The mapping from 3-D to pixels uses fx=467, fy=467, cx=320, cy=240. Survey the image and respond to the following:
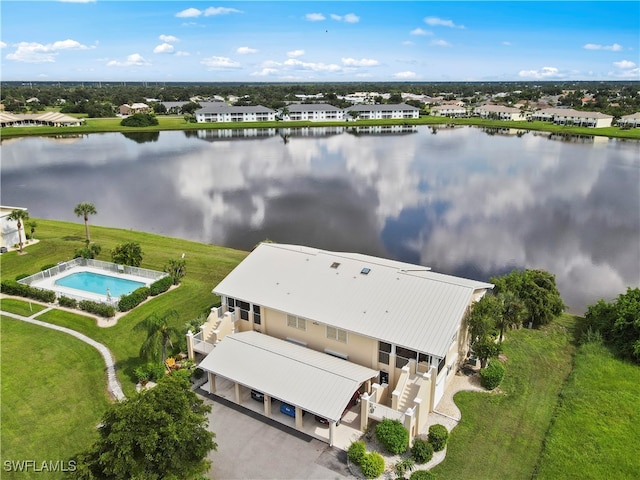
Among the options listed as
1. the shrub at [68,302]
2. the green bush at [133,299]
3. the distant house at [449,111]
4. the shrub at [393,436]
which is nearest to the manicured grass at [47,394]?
the shrub at [68,302]

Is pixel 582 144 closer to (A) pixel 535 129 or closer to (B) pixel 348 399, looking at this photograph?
(A) pixel 535 129

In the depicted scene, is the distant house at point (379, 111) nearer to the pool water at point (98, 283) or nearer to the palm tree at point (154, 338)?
the pool water at point (98, 283)

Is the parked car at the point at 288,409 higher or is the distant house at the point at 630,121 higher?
the distant house at the point at 630,121

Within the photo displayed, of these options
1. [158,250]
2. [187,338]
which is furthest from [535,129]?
[187,338]

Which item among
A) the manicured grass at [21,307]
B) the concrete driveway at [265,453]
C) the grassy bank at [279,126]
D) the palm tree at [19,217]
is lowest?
the concrete driveway at [265,453]

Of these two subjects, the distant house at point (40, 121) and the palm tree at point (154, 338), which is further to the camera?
the distant house at point (40, 121)
